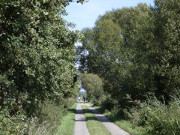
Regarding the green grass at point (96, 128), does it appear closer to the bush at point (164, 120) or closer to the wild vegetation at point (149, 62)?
the wild vegetation at point (149, 62)

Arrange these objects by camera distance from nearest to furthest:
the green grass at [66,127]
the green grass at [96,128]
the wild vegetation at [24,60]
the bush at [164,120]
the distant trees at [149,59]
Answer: the wild vegetation at [24,60]
the bush at [164,120]
the green grass at [66,127]
the green grass at [96,128]
the distant trees at [149,59]

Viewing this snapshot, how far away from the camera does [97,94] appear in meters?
53.9

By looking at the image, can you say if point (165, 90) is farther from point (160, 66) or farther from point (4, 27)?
point (4, 27)

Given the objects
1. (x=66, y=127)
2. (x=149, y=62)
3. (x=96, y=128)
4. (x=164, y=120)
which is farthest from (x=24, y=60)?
(x=149, y=62)

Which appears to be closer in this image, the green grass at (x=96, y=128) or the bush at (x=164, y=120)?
the bush at (x=164, y=120)

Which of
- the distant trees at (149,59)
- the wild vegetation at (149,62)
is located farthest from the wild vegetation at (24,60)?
the distant trees at (149,59)

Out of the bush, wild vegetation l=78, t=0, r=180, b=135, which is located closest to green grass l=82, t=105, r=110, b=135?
wild vegetation l=78, t=0, r=180, b=135

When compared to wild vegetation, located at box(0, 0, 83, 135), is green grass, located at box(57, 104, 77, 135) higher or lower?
lower

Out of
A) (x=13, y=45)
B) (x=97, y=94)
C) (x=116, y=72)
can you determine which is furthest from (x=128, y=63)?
(x=97, y=94)

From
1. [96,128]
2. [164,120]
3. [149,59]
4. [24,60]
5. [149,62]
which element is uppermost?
[149,59]

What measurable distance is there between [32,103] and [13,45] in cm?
259

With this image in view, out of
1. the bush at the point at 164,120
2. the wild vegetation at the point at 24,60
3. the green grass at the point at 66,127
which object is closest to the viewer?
the wild vegetation at the point at 24,60

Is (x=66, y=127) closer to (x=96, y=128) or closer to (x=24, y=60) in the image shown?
(x=96, y=128)

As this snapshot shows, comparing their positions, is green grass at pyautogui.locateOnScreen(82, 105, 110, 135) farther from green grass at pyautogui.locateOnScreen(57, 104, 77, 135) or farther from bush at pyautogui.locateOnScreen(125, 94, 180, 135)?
bush at pyautogui.locateOnScreen(125, 94, 180, 135)
